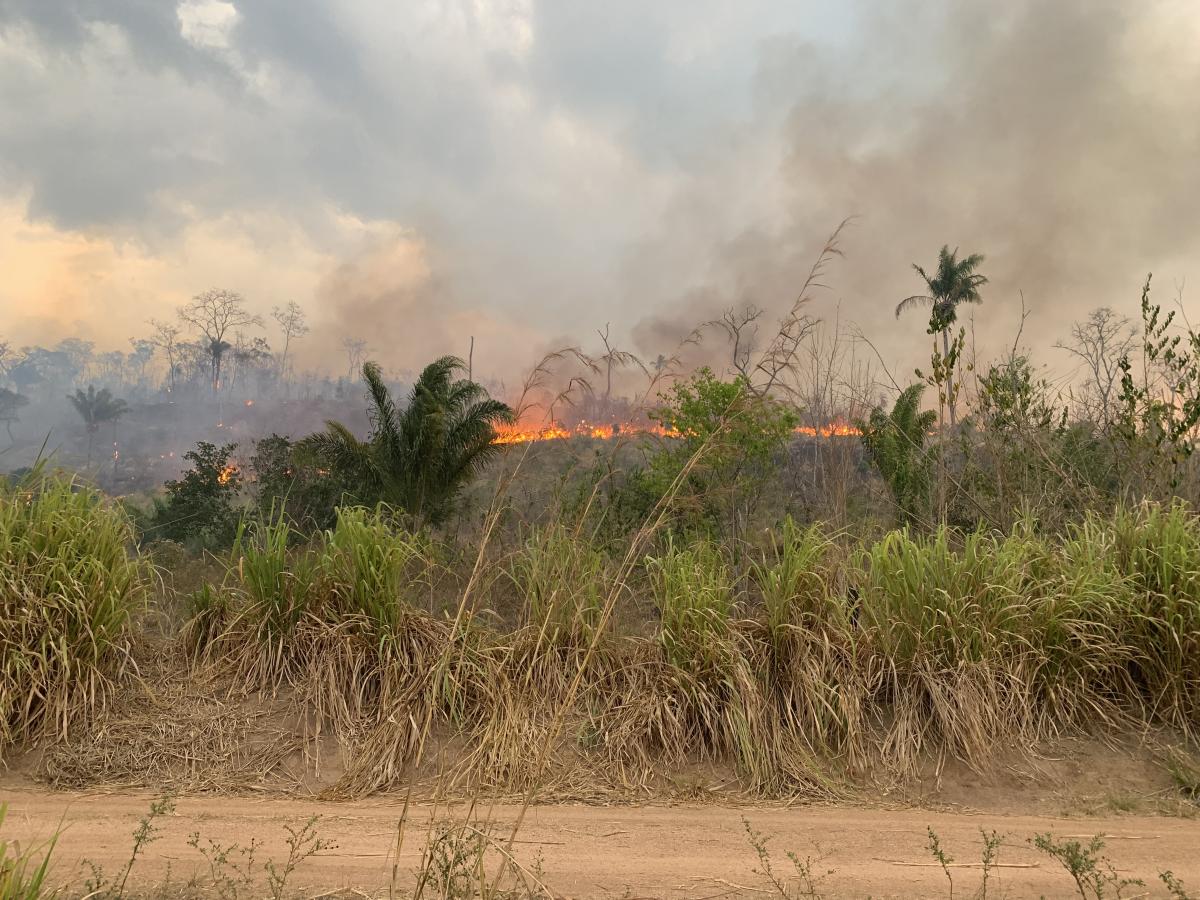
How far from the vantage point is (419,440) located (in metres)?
18.0

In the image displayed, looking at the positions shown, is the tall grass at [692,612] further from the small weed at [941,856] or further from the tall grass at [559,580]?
the small weed at [941,856]

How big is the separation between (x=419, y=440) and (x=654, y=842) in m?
15.4

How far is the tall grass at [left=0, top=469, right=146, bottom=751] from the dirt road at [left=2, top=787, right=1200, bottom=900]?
1.87 ft

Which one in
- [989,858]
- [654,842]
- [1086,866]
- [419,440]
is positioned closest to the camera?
[1086,866]

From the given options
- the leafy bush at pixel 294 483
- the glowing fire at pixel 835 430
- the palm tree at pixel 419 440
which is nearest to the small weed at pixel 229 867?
the glowing fire at pixel 835 430

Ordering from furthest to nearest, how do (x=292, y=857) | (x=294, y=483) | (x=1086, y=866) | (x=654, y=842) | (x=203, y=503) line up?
(x=203, y=503), (x=294, y=483), (x=654, y=842), (x=292, y=857), (x=1086, y=866)

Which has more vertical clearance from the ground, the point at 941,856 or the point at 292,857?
the point at 941,856

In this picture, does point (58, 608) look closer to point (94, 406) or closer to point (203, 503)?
point (203, 503)

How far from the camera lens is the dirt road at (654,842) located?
2.98 metres

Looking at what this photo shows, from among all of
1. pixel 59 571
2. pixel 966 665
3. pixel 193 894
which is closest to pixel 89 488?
pixel 59 571

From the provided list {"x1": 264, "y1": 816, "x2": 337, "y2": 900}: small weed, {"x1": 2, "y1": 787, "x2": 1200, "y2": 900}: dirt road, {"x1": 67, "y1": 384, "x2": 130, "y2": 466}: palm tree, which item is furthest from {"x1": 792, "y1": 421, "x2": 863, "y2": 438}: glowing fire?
{"x1": 67, "y1": 384, "x2": 130, "y2": 466}: palm tree

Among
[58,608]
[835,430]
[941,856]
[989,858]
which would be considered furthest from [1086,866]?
[835,430]

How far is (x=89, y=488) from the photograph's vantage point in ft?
18.5

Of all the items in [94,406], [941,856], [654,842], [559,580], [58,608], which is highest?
[94,406]
